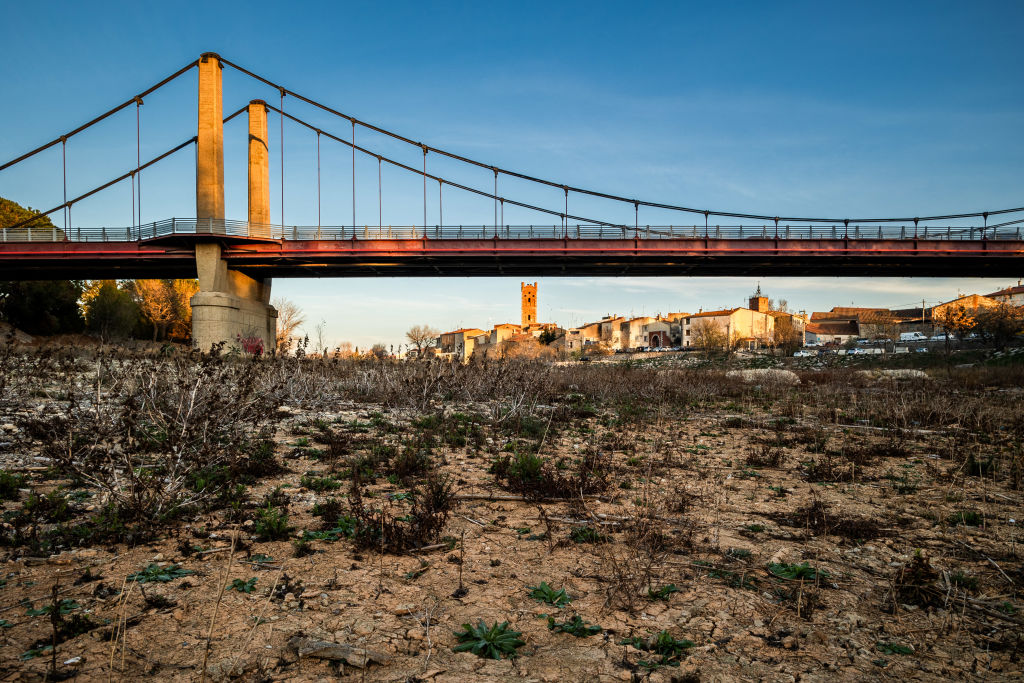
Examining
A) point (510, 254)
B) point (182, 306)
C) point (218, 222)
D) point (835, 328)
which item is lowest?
point (835, 328)

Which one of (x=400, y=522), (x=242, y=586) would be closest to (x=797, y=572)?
(x=400, y=522)

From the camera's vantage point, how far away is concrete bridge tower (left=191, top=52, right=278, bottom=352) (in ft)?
94.9

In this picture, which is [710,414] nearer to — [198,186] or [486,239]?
[486,239]

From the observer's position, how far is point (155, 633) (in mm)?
2896

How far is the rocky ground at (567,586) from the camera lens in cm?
275

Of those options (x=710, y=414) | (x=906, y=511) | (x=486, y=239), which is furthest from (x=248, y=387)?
(x=486, y=239)

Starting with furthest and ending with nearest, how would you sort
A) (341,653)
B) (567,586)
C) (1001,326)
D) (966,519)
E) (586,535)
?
(1001,326), (966,519), (586,535), (567,586), (341,653)

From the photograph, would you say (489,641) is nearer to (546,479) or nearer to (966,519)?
(546,479)

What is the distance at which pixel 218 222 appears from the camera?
29094mm

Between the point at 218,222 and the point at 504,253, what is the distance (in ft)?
49.3

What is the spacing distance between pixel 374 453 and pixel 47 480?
10.1ft

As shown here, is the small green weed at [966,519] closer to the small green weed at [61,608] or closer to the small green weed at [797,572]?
the small green weed at [797,572]

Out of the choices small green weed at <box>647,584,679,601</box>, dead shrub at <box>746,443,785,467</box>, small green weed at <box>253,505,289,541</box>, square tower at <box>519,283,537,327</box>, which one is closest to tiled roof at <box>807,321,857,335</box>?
square tower at <box>519,283,537,327</box>

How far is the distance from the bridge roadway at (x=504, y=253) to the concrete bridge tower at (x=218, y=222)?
27.9 inches
